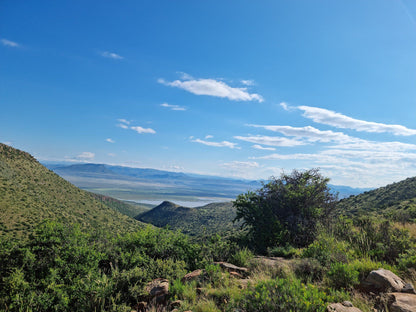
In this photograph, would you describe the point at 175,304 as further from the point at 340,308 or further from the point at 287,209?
the point at 287,209

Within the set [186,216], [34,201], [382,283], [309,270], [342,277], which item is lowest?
[186,216]

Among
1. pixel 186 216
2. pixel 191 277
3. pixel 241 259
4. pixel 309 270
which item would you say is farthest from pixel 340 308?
pixel 186 216

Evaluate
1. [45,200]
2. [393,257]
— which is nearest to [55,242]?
Answer: [393,257]

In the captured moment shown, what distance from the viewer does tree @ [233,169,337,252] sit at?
39.5 feet

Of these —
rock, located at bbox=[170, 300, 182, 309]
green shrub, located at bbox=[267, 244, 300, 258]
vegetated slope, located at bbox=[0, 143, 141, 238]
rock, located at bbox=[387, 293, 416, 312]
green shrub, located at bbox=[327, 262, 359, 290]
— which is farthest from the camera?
vegetated slope, located at bbox=[0, 143, 141, 238]

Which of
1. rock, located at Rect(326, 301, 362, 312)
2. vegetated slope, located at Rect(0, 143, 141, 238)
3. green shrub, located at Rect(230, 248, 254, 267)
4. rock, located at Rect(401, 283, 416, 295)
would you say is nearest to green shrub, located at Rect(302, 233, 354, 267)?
rock, located at Rect(401, 283, 416, 295)

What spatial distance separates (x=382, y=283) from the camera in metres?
5.16

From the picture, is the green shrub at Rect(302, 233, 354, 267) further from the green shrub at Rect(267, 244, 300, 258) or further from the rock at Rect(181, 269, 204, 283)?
the rock at Rect(181, 269, 204, 283)

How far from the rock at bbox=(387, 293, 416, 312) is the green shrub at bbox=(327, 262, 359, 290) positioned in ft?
2.97

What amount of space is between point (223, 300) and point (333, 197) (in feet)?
38.9

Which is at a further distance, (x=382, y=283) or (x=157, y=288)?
(x=157, y=288)

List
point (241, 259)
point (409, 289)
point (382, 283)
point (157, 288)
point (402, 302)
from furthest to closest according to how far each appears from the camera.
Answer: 1. point (241, 259)
2. point (157, 288)
3. point (382, 283)
4. point (409, 289)
5. point (402, 302)

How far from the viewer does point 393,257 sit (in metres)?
7.32

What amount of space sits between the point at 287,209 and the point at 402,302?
31.0ft
